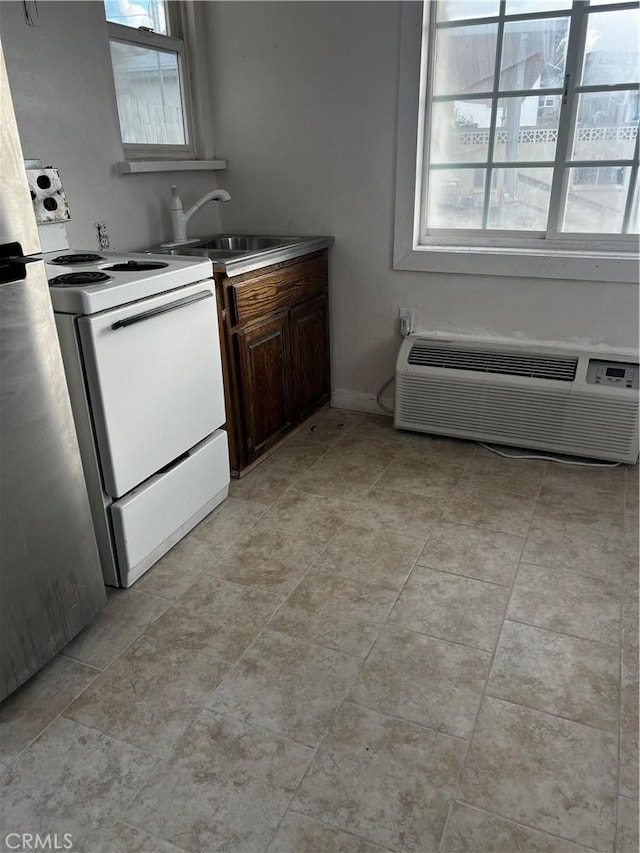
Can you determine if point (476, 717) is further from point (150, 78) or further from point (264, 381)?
point (150, 78)

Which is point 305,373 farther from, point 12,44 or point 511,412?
point 12,44

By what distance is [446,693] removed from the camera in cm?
156

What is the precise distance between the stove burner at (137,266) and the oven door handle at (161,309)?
0.14 metres

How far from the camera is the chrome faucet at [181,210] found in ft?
9.37

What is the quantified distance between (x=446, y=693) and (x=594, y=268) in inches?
73.8

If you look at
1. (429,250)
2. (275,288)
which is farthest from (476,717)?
(429,250)

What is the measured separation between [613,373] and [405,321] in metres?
0.98

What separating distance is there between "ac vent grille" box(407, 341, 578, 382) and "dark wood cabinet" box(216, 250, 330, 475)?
1.71ft

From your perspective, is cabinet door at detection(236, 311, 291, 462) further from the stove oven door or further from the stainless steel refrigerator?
the stainless steel refrigerator

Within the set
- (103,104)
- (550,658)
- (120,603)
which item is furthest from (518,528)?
(103,104)

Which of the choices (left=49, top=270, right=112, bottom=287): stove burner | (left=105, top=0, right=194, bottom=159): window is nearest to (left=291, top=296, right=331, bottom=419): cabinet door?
(left=105, top=0, right=194, bottom=159): window

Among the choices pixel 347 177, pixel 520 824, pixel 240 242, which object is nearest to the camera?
pixel 520 824

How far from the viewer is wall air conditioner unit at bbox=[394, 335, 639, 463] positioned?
260 cm

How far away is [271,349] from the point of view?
2.71m
